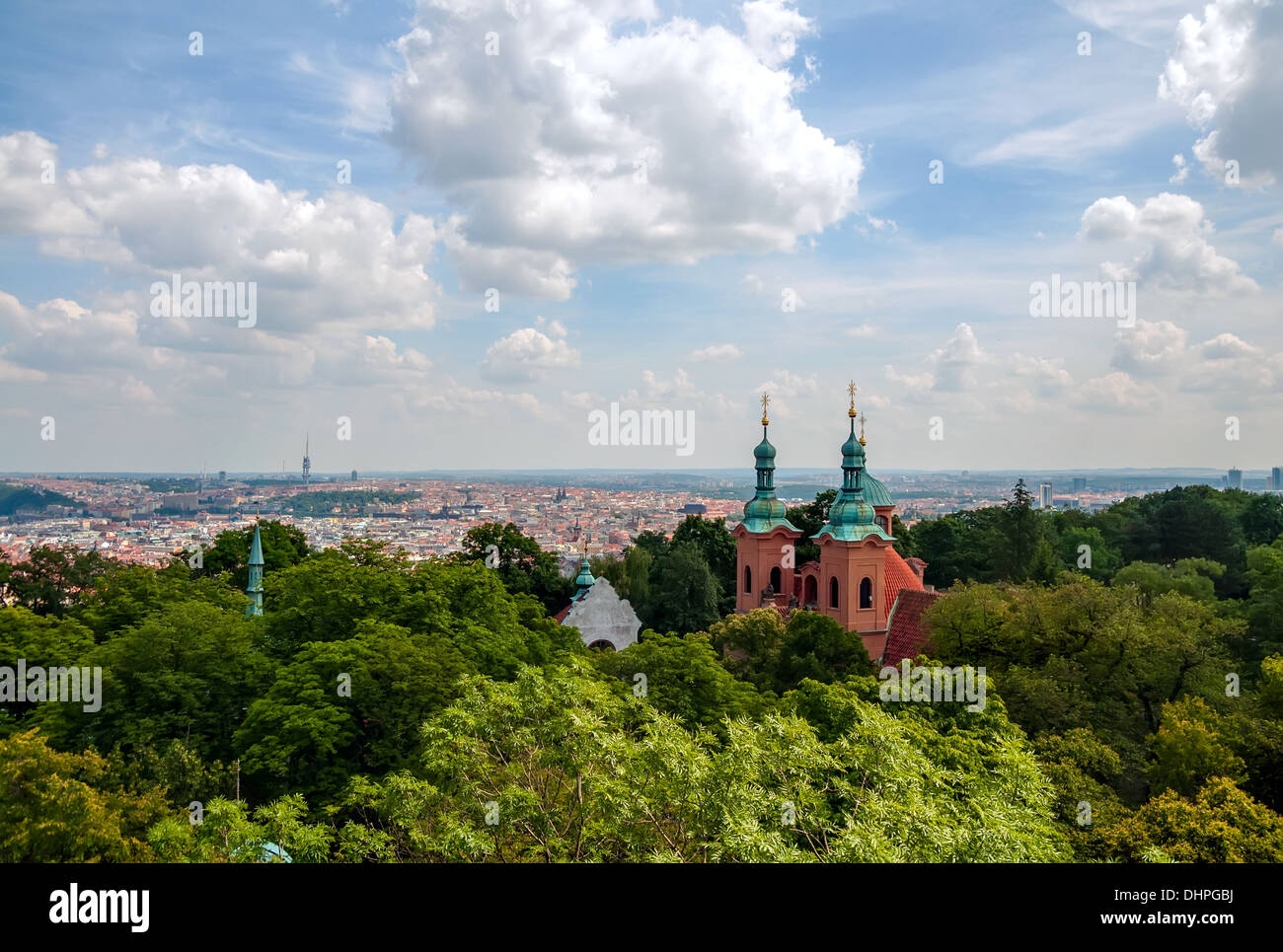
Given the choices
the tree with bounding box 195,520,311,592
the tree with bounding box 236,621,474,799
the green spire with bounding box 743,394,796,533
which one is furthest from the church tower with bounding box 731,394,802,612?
the tree with bounding box 236,621,474,799

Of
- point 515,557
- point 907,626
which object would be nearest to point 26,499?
point 515,557

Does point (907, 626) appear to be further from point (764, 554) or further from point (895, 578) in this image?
point (764, 554)

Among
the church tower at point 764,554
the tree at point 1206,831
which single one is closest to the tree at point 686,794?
the tree at point 1206,831

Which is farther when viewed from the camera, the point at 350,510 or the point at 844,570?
the point at 350,510

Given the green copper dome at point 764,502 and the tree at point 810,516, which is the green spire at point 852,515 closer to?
the green copper dome at point 764,502

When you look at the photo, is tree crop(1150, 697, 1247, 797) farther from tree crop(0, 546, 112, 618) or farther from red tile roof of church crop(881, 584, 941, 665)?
tree crop(0, 546, 112, 618)

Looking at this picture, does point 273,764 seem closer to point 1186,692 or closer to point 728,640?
point 728,640
